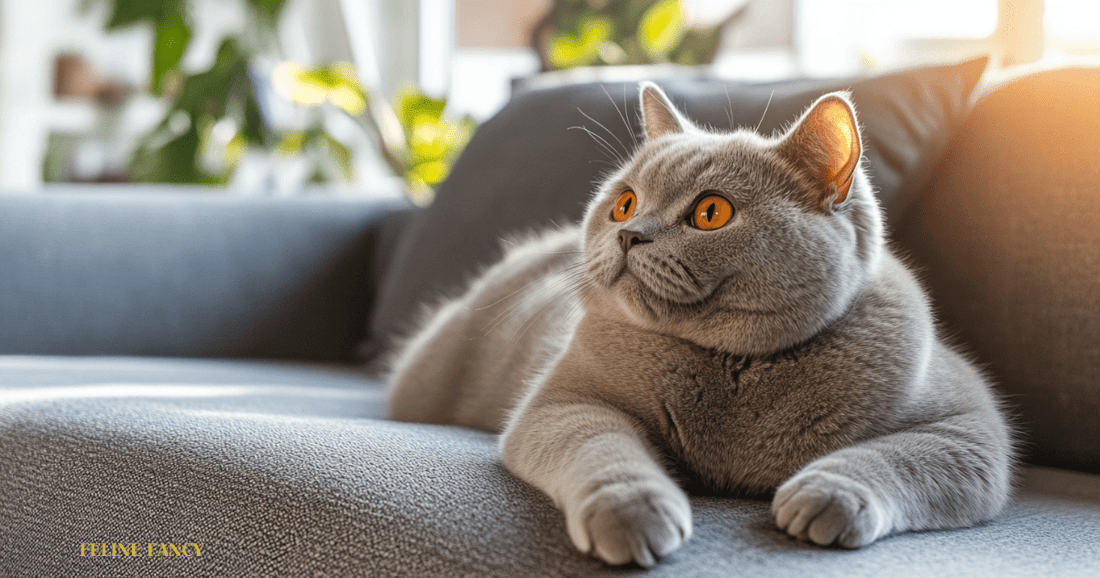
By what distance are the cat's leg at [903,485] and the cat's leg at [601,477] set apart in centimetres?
10

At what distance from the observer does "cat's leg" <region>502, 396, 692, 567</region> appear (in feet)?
1.92

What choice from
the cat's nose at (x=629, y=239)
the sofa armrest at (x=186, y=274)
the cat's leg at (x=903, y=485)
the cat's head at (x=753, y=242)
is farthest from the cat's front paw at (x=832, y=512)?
the sofa armrest at (x=186, y=274)

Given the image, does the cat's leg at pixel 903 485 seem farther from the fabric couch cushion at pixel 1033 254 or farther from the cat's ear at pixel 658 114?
the cat's ear at pixel 658 114

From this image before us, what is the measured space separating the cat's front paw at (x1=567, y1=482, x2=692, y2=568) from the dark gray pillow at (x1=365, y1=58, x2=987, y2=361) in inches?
27.4

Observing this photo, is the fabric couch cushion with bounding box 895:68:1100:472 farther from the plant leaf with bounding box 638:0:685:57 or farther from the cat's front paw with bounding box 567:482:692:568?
the plant leaf with bounding box 638:0:685:57

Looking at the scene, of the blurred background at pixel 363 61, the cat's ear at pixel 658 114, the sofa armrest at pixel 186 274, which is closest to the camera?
the cat's ear at pixel 658 114

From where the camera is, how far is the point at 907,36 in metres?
2.40

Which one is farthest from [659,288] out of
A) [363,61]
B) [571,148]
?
[363,61]

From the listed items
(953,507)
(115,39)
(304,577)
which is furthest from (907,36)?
(115,39)

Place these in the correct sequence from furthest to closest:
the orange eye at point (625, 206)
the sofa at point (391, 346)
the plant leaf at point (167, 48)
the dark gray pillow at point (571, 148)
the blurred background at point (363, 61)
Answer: the plant leaf at point (167, 48), the blurred background at point (363, 61), the dark gray pillow at point (571, 148), the orange eye at point (625, 206), the sofa at point (391, 346)

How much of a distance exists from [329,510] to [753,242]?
17.9 inches

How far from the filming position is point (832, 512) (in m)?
0.63

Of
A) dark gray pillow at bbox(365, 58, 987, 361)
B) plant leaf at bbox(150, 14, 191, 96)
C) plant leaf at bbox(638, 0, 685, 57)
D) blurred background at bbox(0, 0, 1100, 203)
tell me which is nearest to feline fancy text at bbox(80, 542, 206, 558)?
dark gray pillow at bbox(365, 58, 987, 361)

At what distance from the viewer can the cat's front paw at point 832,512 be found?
0.63m
